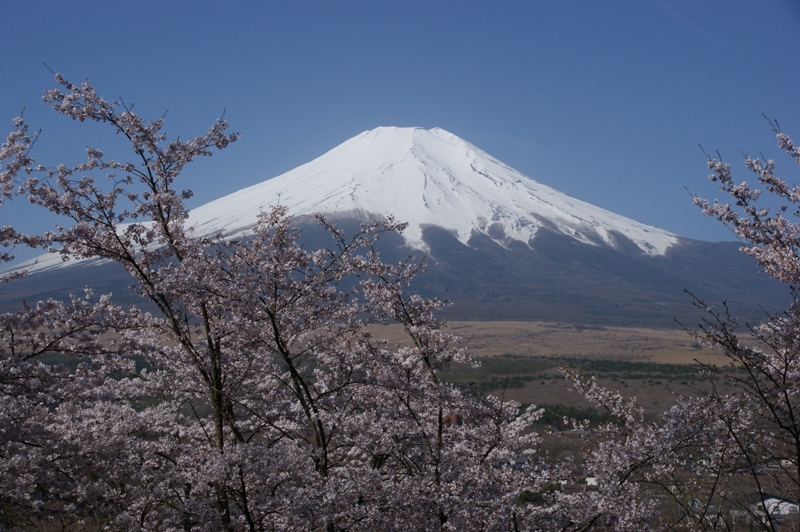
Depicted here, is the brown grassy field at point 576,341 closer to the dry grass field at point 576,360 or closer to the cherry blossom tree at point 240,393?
the dry grass field at point 576,360

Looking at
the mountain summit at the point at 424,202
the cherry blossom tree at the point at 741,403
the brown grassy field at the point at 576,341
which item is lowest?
the brown grassy field at the point at 576,341

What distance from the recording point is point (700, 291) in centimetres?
14888

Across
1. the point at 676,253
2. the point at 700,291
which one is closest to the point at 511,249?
the point at 700,291

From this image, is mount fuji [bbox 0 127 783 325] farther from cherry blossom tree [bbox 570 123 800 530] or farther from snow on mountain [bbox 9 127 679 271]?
cherry blossom tree [bbox 570 123 800 530]

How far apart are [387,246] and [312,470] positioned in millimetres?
146185

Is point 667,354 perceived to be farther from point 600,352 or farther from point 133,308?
point 133,308

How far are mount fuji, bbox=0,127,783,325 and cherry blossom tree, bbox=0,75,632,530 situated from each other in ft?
321

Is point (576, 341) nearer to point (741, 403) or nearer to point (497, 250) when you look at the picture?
point (741, 403)

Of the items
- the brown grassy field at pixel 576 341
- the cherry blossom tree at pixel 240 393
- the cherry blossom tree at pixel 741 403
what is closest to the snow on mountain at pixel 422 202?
the brown grassy field at pixel 576 341

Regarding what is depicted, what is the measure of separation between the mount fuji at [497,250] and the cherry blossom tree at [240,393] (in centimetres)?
9795

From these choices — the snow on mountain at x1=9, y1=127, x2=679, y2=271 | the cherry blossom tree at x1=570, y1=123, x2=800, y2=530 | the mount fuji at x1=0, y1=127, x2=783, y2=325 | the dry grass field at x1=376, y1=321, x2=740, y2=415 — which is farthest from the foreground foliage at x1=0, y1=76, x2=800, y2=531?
the snow on mountain at x1=9, y1=127, x2=679, y2=271

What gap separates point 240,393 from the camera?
20.2 ft

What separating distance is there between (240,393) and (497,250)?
6186 inches

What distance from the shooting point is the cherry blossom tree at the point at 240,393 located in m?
4.79
